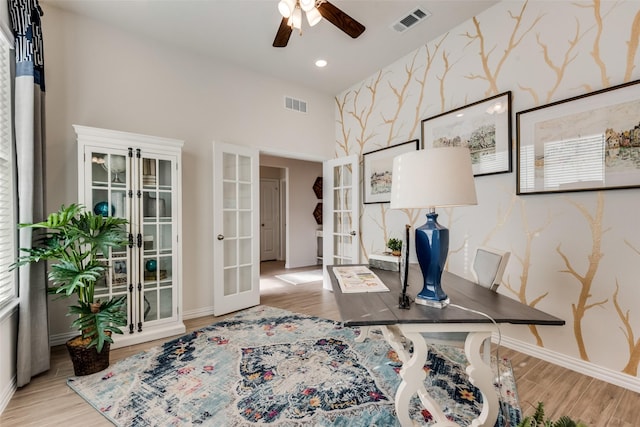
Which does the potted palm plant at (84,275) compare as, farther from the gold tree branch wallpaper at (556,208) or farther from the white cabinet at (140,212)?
the gold tree branch wallpaper at (556,208)

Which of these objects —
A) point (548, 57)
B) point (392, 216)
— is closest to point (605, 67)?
point (548, 57)

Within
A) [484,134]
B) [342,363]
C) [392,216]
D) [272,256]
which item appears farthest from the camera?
[272,256]

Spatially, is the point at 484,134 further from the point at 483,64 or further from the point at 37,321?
the point at 37,321

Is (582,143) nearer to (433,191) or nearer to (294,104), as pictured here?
(433,191)

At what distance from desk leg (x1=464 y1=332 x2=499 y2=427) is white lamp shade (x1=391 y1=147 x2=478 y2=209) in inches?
25.3

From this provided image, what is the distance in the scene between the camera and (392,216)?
3.60m

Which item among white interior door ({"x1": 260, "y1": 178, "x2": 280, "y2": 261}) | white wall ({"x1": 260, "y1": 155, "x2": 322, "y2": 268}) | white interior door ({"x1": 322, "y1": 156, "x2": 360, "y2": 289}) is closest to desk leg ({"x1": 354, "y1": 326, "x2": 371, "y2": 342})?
white interior door ({"x1": 322, "y1": 156, "x2": 360, "y2": 289})

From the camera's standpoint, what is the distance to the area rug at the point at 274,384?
159cm

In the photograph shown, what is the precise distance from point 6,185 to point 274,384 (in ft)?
7.33

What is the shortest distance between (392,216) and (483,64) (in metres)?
1.82

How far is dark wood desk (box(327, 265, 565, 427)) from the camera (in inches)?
47.5

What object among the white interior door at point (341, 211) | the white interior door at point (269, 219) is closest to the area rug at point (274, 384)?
the white interior door at point (341, 211)

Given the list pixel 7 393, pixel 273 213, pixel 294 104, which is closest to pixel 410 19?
pixel 294 104

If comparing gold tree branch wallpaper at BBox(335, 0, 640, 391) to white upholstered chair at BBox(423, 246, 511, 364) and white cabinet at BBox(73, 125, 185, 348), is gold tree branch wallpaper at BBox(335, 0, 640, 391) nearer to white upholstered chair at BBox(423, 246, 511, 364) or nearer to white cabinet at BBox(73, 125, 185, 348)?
white upholstered chair at BBox(423, 246, 511, 364)
